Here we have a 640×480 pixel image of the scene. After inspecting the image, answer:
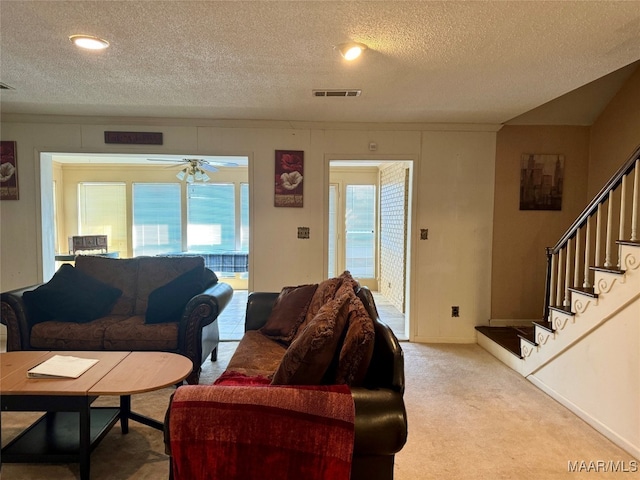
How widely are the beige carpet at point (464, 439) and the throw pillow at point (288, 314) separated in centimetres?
79

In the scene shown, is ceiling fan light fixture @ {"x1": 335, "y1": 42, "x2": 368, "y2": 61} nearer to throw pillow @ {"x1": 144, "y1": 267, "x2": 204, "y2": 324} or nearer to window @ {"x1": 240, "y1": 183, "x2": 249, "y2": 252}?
throw pillow @ {"x1": 144, "y1": 267, "x2": 204, "y2": 324}

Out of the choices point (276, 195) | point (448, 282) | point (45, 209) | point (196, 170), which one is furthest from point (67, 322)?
point (448, 282)

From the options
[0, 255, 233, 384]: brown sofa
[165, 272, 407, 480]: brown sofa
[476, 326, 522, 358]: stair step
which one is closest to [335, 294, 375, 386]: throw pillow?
[165, 272, 407, 480]: brown sofa

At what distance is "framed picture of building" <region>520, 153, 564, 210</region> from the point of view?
4.07m

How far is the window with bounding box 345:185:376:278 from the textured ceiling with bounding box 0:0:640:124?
3.19 metres

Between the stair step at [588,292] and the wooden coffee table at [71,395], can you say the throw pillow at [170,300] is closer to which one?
the wooden coffee table at [71,395]

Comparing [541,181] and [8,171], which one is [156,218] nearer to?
[8,171]

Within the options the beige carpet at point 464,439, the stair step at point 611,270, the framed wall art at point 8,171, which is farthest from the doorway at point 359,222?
the framed wall art at point 8,171

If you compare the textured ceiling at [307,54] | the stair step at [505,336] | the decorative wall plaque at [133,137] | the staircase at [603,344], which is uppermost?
the textured ceiling at [307,54]

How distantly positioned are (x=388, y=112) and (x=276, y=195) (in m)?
1.46

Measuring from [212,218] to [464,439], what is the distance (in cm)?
587

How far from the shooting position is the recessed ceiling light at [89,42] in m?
2.10

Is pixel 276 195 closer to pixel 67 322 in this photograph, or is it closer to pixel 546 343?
pixel 67 322

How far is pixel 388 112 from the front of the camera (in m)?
3.58
